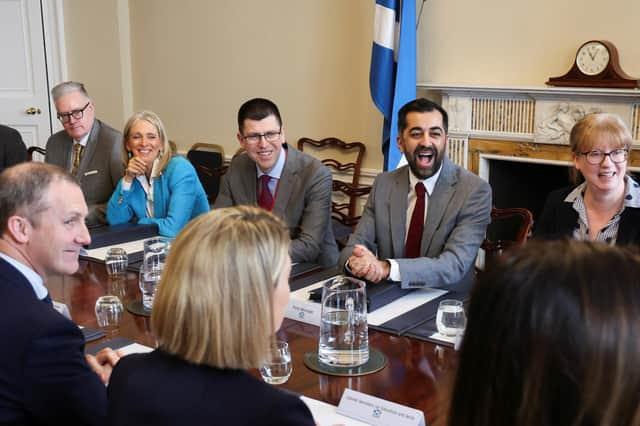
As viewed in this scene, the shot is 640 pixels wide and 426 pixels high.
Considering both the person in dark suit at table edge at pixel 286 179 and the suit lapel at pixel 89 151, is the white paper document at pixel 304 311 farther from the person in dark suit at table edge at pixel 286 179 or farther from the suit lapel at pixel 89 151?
the suit lapel at pixel 89 151

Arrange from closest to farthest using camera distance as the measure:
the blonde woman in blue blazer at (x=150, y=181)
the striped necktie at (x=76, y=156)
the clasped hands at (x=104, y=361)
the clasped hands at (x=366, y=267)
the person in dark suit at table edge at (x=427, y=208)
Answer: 1. the clasped hands at (x=104, y=361)
2. the clasped hands at (x=366, y=267)
3. the person in dark suit at table edge at (x=427, y=208)
4. the blonde woman in blue blazer at (x=150, y=181)
5. the striped necktie at (x=76, y=156)

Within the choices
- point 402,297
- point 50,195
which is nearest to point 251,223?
point 50,195

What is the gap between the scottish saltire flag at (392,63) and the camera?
4.21 m

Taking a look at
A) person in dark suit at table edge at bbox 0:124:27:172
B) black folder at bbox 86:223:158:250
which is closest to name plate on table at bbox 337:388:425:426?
black folder at bbox 86:223:158:250

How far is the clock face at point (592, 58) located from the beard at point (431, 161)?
1565 millimetres

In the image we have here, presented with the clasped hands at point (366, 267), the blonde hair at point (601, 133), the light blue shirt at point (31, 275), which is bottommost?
the clasped hands at point (366, 267)

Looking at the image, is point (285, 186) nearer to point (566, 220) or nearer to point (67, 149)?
point (566, 220)

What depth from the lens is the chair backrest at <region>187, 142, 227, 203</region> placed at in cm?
529

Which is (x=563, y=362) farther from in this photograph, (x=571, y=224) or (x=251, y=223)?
(x=571, y=224)

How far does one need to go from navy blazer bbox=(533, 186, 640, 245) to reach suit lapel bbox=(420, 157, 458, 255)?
13.2 inches

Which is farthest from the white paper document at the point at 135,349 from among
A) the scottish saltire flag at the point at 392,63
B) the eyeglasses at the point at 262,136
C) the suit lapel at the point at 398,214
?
the scottish saltire flag at the point at 392,63

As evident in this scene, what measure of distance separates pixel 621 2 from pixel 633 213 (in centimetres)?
178

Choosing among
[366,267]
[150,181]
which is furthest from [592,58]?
[150,181]

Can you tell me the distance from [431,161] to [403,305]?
0.71 metres
